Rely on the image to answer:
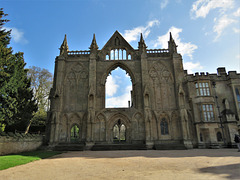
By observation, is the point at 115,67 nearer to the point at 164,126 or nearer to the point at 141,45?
the point at 141,45

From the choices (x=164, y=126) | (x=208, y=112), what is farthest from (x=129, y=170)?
(x=208, y=112)

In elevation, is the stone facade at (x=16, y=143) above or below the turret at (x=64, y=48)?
below

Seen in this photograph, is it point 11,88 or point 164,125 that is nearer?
point 11,88

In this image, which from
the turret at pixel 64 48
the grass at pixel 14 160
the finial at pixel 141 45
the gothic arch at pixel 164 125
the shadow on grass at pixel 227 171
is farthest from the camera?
the finial at pixel 141 45

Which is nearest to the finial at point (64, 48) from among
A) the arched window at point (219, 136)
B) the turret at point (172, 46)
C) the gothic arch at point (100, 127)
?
the gothic arch at point (100, 127)

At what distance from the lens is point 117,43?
26.1 meters

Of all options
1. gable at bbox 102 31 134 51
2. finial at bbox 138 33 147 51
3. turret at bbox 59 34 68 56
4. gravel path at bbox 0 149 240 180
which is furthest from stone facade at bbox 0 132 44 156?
finial at bbox 138 33 147 51

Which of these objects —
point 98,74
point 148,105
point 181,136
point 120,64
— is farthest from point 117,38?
point 181,136

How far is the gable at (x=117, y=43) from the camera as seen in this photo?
2552 cm

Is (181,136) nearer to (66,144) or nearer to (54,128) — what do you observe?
(66,144)

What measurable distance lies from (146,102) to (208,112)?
8.70 meters

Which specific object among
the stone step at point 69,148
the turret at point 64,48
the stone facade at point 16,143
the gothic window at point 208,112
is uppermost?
the turret at point 64,48

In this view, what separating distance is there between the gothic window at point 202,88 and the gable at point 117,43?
452 inches

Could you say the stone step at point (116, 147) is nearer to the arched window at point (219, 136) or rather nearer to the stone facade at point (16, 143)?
the stone facade at point (16, 143)
